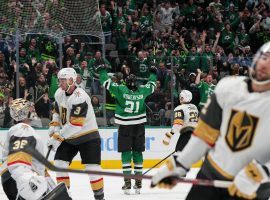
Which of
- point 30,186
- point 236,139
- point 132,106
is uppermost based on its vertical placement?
point 236,139

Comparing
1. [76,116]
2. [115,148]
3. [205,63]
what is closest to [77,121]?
[76,116]

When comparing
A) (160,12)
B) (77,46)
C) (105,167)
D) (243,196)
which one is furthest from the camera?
(160,12)

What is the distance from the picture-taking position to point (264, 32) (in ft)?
54.2

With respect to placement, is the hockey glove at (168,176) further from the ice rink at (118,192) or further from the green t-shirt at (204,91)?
the green t-shirt at (204,91)

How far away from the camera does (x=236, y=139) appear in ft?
12.9

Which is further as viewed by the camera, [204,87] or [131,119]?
[204,87]

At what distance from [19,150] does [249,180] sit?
6.99ft

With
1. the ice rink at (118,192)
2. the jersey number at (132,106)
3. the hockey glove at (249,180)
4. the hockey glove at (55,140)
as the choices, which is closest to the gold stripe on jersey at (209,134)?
the hockey glove at (249,180)

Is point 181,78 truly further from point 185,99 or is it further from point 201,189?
point 201,189

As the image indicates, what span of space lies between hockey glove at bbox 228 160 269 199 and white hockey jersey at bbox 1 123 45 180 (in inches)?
81.3

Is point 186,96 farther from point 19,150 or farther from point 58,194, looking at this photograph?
point 19,150

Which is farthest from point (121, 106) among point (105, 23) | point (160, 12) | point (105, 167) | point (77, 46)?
point (160, 12)

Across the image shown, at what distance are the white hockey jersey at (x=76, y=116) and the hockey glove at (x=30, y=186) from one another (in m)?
2.44

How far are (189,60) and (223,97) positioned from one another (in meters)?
9.34
